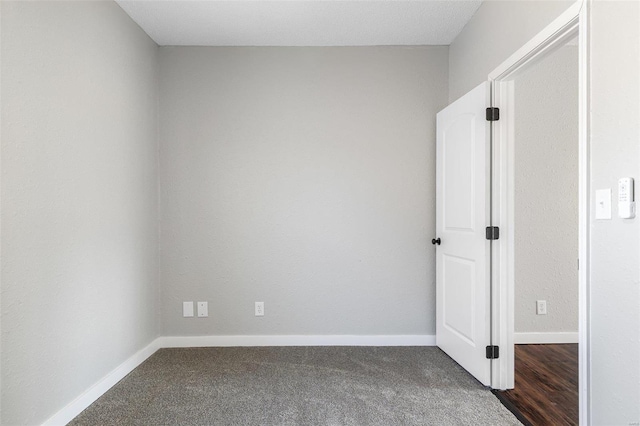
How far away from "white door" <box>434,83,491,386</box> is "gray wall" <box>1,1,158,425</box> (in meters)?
2.39

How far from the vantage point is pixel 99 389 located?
2381mm

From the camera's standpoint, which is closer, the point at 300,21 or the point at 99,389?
the point at 99,389

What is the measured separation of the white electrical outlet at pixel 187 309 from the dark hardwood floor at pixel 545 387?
2416 mm

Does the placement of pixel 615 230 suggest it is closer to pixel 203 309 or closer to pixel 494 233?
pixel 494 233

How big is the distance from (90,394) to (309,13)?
287 centimetres

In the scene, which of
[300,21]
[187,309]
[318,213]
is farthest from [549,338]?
[300,21]

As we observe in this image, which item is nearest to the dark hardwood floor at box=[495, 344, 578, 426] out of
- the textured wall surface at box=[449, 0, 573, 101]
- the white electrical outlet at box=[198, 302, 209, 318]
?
the textured wall surface at box=[449, 0, 573, 101]

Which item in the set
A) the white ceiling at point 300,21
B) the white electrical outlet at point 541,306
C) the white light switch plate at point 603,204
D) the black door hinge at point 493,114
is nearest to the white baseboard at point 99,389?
the white ceiling at point 300,21

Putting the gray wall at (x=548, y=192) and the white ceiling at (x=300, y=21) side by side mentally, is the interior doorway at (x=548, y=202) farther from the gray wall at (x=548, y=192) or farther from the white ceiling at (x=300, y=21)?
the white ceiling at (x=300, y=21)

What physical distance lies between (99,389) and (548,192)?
377 centimetres

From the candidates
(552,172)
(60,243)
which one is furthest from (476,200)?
(60,243)

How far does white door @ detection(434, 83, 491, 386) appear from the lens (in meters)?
2.49

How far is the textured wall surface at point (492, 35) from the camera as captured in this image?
1969 mm

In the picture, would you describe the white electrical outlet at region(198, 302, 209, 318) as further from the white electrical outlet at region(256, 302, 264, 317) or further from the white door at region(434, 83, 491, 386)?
the white door at region(434, 83, 491, 386)
